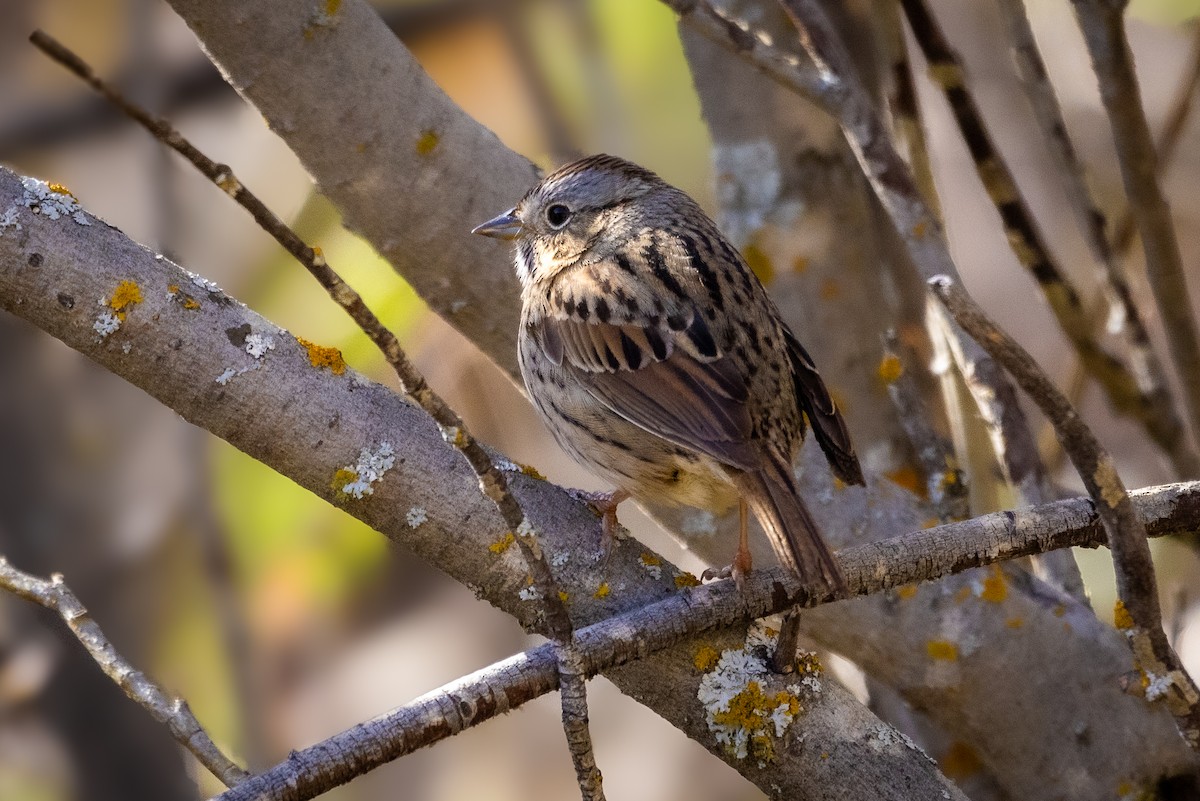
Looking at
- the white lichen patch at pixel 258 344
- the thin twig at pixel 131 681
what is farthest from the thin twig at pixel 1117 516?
the thin twig at pixel 131 681

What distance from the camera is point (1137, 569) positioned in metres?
1.64

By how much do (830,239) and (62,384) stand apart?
2.91 meters

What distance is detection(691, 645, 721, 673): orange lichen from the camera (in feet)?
5.82

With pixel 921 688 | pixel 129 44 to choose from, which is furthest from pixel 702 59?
pixel 129 44

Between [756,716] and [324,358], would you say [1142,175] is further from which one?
[324,358]

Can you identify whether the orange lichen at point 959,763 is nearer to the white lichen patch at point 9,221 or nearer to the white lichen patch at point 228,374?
the white lichen patch at point 228,374

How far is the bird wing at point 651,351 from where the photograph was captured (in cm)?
211

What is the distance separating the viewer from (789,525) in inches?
72.9

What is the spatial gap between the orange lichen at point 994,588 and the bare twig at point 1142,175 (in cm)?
71

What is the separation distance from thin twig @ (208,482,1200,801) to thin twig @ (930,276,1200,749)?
0.17 meters

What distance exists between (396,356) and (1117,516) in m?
0.96

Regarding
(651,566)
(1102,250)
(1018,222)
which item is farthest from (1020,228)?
(651,566)

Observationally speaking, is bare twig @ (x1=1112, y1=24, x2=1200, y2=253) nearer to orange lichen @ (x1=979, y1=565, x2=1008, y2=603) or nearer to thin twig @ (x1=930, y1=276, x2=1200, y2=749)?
orange lichen @ (x1=979, y1=565, x2=1008, y2=603)

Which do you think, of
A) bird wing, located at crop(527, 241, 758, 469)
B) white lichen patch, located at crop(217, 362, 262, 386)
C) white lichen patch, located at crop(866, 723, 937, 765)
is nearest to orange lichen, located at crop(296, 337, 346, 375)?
white lichen patch, located at crop(217, 362, 262, 386)
